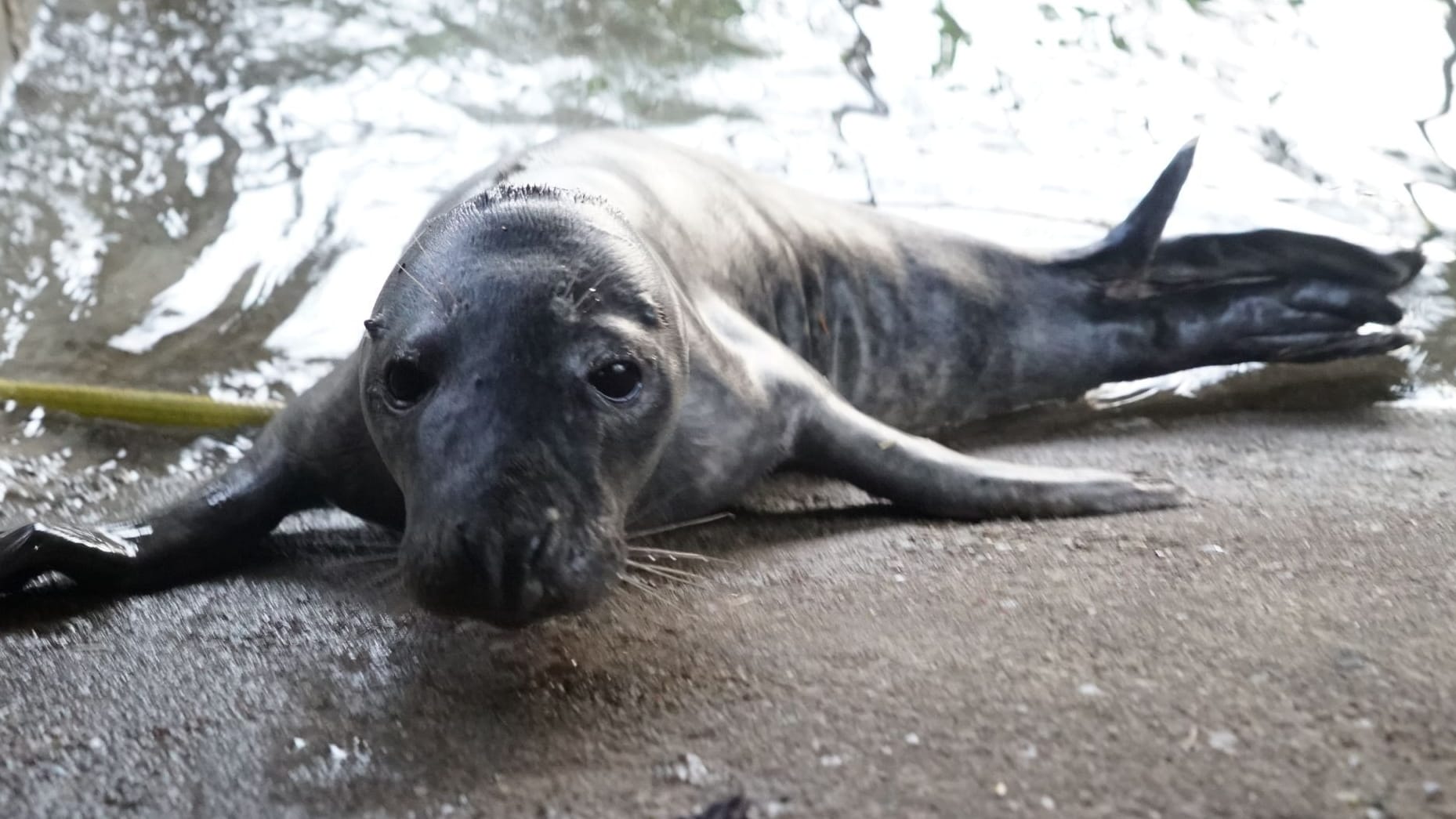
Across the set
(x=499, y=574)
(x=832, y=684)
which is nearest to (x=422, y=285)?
(x=499, y=574)

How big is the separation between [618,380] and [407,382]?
290 millimetres

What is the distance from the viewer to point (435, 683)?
1.59 meters

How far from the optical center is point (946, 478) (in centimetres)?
226

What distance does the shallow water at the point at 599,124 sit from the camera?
3904mm

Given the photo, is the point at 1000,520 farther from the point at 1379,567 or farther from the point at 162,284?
the point at 162,284

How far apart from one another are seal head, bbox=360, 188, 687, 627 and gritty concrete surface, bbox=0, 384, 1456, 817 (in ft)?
0.54

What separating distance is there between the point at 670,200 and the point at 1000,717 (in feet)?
4.99

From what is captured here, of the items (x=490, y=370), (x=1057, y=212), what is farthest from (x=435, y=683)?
(x=1057, y=212)

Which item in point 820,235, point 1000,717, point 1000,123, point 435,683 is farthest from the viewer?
point 1000,123

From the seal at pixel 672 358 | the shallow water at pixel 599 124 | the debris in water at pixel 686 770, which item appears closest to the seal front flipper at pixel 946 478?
the seal at pixel 672 358

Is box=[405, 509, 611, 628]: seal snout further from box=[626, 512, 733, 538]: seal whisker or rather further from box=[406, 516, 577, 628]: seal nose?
box=[626, 512, 733, 538]: seal whisker

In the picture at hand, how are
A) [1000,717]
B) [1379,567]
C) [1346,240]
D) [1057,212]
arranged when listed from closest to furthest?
[1000,717] → [1379,567] → [1346,240] → [1057,212]

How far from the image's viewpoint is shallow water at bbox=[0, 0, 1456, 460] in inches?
154

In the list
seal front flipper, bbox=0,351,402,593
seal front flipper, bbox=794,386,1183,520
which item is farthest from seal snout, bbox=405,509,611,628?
seal front flipper, bbox=794,386,1183,520
